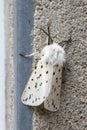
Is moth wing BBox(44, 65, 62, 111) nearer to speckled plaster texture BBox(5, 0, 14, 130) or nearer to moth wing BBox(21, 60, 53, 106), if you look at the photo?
moth wing BBox(21, 60, 53, 106)

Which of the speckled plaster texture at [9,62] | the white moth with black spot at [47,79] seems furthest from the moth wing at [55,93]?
the speckled plaster texture at [9,62]

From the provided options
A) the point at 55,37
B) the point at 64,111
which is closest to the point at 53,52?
the point at 55,37

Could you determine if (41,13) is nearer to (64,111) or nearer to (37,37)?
(37,37)

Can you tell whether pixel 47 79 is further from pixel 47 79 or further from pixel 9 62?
pixel 9 62

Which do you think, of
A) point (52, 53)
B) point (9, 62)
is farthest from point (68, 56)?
point (9, 62)

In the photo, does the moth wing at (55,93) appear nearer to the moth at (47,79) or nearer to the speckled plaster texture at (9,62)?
the moth at (47,79)

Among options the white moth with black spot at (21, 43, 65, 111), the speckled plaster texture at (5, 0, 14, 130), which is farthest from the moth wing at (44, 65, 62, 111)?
the speckled plaster texture at (5, 0, 14, 130)
